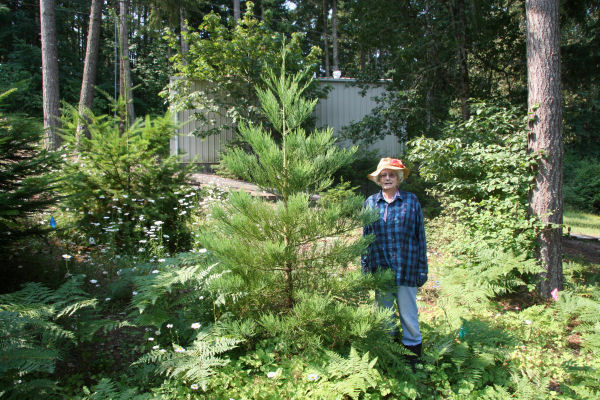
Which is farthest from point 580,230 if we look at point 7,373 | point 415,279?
point 7,373

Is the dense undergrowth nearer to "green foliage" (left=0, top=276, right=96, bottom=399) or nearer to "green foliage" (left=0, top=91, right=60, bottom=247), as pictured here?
"green foliage" (left=0, top=276, right=96, bottom=399)

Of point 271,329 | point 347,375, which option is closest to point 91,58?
point 271,329

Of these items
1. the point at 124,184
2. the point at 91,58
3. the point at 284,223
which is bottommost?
the point at 284,223

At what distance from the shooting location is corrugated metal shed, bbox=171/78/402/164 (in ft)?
44.2

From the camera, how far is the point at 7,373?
2518 millimetres

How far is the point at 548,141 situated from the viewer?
17.2ft

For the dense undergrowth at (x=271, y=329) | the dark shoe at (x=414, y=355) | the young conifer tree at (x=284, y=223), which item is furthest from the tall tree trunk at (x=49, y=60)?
the dark shoe at (x=414, y=355)

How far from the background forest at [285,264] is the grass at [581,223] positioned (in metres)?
4.34

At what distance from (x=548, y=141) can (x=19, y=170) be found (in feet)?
20.5

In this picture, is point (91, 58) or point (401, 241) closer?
point (401, 241)

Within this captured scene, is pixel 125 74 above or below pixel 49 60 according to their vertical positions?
below

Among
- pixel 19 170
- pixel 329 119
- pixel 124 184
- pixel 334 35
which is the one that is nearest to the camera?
pixel 19 170

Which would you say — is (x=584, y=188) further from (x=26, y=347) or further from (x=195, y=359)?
(x=26, y=347)

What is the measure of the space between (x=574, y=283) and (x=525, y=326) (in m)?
1.85
